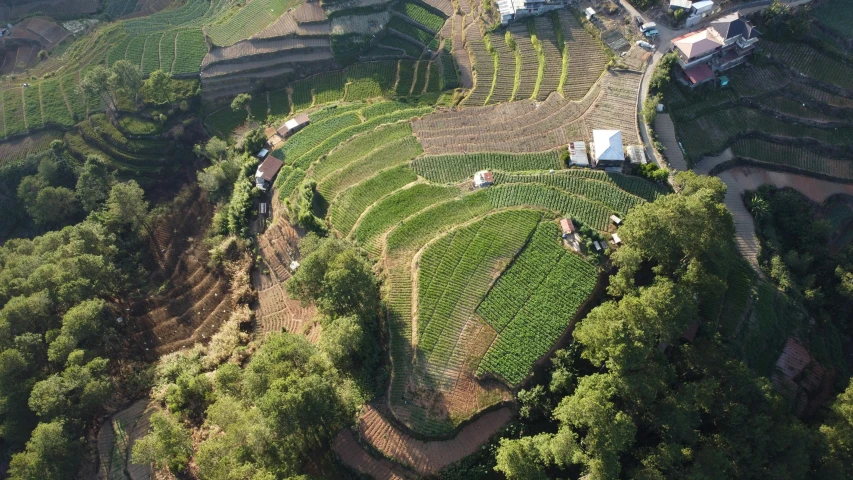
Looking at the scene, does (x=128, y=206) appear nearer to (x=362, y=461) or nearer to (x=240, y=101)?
(x=240, y=101)

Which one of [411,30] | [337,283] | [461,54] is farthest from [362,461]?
[411,30]

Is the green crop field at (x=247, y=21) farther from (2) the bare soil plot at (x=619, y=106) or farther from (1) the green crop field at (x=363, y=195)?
(2) the bare soil plot at (x=619, y=106)

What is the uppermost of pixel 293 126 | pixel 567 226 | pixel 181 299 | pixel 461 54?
pixel 461 54

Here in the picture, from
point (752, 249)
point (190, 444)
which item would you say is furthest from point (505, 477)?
point (752, 249)

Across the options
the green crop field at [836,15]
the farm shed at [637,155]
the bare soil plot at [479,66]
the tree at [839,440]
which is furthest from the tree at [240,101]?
the green crop field at [836,15]

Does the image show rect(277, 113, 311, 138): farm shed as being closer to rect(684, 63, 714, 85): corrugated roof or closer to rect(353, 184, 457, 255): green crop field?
rect(353, 184, 457, 255): green crop field

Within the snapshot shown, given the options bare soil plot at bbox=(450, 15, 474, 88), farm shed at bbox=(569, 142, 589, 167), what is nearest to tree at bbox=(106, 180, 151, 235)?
bare soil plot at bbox=(450, 15, 474, 88)
